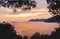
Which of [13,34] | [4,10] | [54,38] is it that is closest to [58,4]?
[54,38]

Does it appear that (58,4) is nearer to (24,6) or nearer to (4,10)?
(24,6)

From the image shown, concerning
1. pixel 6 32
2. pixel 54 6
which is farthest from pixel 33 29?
pixel 6 32

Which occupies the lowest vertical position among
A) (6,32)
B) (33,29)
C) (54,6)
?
(33,29)

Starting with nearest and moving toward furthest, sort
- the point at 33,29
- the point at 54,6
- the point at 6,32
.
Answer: the point at 6,32, the point at 54,6, the point at 33,29

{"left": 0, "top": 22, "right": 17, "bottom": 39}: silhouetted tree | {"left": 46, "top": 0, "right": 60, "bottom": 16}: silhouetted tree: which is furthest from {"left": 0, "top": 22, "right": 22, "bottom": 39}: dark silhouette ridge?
{"left": 46, "top": 0, "right": 60, "bottom": 16}: silhouetted tree

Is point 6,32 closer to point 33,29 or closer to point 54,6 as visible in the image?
point 54,6

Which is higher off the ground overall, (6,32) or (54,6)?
(54,6)

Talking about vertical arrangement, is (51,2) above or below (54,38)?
above

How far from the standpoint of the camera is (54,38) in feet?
37.9

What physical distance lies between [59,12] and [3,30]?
3.27 m

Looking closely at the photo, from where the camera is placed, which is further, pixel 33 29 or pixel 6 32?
pixel 33 29

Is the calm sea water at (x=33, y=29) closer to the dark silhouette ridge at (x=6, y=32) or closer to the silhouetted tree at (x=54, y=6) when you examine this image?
the silhouetted tree at (x=54, y=6)

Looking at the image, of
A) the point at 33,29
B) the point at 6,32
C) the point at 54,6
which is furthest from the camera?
the point at 33,29

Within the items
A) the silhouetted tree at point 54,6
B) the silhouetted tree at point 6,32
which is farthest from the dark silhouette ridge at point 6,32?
the silhouetted tree at point 54,6
